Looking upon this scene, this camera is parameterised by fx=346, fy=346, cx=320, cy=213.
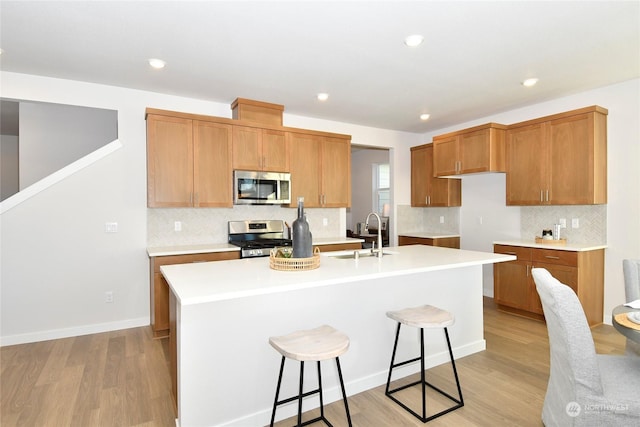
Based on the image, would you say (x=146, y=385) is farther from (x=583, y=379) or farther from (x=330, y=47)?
(x=330, y=47)

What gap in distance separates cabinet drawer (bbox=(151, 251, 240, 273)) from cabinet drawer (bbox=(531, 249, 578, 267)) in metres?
3.36

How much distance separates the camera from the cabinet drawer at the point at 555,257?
11.8 feet

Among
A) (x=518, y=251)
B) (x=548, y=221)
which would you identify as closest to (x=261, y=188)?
(x=518, y=251)

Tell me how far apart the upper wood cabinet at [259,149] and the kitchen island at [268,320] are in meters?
1.86

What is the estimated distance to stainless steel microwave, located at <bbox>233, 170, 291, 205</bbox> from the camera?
4055 millimetres

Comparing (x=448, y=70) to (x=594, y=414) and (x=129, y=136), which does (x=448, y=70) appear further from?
(x=129, y=136)

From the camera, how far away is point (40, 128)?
4.40m

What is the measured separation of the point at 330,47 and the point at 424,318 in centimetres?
219

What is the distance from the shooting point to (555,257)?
3.75 meters

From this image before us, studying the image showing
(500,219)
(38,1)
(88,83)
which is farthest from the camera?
(500,219)

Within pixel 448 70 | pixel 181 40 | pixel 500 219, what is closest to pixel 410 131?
pixel 500 219

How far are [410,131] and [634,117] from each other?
2918mm

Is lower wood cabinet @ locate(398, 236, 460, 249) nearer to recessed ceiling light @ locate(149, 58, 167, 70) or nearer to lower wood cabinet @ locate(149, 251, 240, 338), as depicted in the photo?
lower wood cabinet @ locate(149, 251, 240, 338)

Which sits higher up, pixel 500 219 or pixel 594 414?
pixel 500 219
